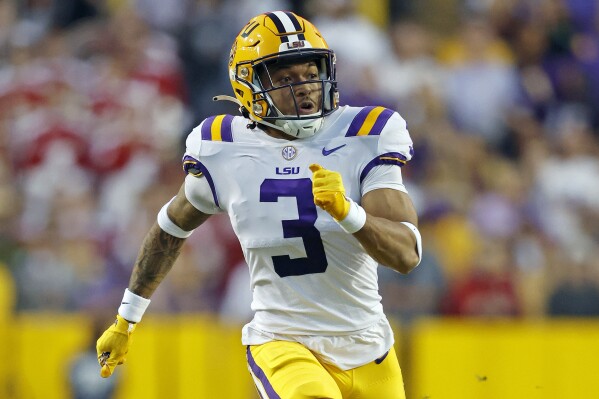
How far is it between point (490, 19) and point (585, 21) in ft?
2.48

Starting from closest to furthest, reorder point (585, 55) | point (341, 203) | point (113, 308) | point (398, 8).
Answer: point (341, 203) < point (113, 308) < point (585, 55) < point (398, 8)

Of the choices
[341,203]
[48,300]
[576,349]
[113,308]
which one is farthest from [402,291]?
[341,203]

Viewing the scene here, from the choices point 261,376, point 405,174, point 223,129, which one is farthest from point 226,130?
point 405,174

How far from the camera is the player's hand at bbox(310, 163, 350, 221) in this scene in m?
3.89

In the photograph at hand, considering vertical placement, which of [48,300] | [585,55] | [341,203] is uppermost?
[341,203]

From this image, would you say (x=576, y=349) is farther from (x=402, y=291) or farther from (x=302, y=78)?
(x=302, y=78)

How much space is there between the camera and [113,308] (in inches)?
301

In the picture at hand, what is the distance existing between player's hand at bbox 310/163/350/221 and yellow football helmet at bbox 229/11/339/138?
531 mm

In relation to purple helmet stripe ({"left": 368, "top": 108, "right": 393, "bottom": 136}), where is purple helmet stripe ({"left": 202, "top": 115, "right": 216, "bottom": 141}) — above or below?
below

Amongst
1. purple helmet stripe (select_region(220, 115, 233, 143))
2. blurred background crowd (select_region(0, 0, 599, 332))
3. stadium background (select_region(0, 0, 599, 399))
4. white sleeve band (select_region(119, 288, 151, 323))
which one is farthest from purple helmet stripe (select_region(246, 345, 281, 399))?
blurred background crowd (select_region(0, 0, 599, 332))

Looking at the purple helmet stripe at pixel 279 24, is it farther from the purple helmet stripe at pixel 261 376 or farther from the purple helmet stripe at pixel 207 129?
the purple helmet stripe at pixel 261 376

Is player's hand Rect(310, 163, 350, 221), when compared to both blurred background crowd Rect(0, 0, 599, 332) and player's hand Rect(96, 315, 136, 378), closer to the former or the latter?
player's hand Rect(96, 315, 136, 378)

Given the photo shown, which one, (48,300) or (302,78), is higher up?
(302,78)

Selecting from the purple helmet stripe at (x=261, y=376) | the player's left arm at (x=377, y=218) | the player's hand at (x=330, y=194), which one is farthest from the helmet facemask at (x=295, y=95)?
the purple helmet stripe at (x=261, y=376)
